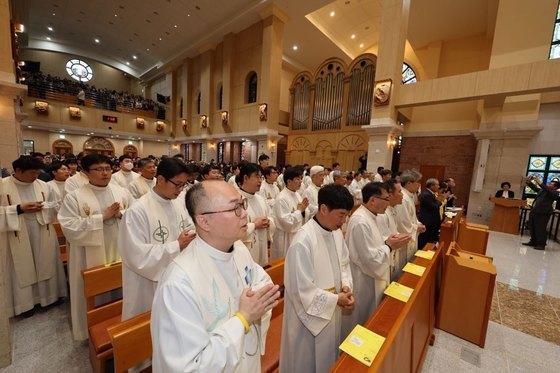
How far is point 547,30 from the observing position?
819 centimetres

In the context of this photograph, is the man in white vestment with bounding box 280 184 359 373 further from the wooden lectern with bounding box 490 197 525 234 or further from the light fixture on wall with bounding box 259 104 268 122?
the light fixture on wall with bounding box 259 104 268 122

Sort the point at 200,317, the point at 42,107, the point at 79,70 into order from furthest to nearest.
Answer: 1. the point at 79,70
2. the point at 42,107
3. the point at 200,317

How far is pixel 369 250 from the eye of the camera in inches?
96.4

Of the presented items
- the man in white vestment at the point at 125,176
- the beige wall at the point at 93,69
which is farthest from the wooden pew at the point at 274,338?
the beige wall at the point at 93,69

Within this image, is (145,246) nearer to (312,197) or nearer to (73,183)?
(73,183)

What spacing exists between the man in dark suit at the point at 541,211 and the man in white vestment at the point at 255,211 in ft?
24.8

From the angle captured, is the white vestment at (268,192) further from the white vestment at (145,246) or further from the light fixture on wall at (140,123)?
the light fixture on wall at (140,123)

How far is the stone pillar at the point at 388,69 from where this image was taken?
9305mm

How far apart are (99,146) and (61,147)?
2409 millimetres

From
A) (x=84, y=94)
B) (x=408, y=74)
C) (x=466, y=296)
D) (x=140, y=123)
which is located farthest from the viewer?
(x=140, y=123)

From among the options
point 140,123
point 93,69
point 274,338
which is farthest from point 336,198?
point 93,69

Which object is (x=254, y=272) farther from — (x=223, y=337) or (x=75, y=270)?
(x=75, y=270)

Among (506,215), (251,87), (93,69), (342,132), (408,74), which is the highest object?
(93,69)

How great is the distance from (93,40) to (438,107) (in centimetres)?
2644
